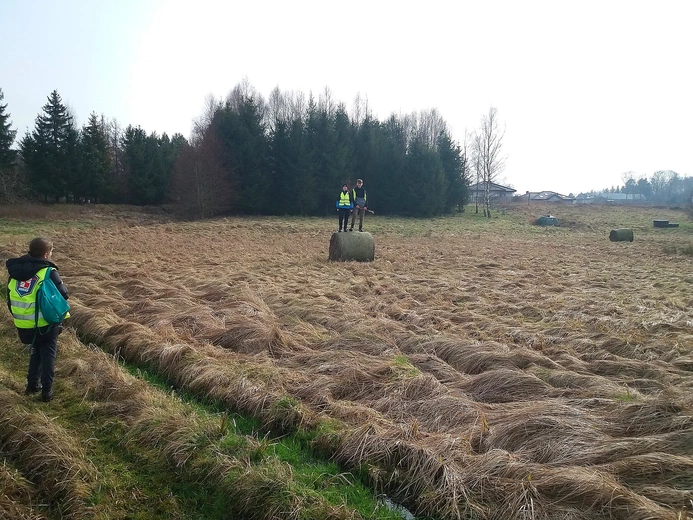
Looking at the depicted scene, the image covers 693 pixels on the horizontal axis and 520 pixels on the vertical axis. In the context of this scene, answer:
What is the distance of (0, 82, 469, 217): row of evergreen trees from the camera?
3366 centimetres

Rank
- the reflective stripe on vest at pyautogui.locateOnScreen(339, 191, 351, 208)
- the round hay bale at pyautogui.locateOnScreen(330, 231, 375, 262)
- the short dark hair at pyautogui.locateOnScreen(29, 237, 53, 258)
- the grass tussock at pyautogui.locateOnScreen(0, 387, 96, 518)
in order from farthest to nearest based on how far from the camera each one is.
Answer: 1. the reflective stripe on vest at pyautogui.locateOnScreen(339, 191, 351, 208)
2. the round hay bale at pyautogui.locateOnScreen(330, 231, 375, 262)
3. the short dark hair at pyautogui.locateOnScreen(29, 237, 53, 258)
4. the grass tussock at pyautogui.locateOnScreen(0, 387, 96, 518)

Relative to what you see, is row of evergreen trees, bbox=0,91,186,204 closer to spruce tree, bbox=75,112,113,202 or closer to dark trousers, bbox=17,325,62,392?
spruce tree, bbox=75,112,113,202

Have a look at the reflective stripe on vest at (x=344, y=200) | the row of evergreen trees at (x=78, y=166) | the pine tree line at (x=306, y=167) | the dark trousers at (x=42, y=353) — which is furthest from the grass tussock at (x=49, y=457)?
the row of evergreen trees at (x=78, y=166)

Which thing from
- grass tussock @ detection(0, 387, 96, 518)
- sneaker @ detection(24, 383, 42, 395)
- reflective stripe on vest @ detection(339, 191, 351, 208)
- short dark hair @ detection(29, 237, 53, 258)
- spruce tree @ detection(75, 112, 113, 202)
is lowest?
grass tussock @ detection(0, 387, 96, 518)

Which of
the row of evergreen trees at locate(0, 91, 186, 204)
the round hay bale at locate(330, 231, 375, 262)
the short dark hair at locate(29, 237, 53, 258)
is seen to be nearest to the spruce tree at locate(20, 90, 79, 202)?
the row of evergreen trees at locate(0, 91, 186, 204)

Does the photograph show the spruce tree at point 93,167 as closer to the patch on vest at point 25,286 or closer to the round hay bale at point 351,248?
the round hay bale at point 351,248

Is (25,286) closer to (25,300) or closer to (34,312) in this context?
(25,300)

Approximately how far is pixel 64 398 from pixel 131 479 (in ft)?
5.90

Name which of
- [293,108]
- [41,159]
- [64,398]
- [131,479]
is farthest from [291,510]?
[293,108]

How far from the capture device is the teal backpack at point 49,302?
188 inches

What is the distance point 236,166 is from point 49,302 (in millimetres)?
31430

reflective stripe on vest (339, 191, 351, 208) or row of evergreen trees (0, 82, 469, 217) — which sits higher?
row of evergreen trees (0, 82, 469, 217)

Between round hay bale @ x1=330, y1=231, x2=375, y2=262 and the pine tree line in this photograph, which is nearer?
round hay bale @ x1=330, y1=231, x2=375, y2=262

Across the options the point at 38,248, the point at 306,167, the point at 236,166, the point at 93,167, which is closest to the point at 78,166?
the point at 93,167
